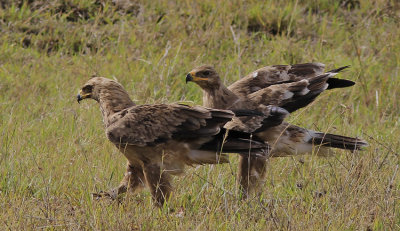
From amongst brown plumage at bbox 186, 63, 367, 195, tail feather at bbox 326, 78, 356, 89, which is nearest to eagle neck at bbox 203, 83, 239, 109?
brown plumage at bbox 186, 63, 367, 195

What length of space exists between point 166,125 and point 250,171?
0.93 metres

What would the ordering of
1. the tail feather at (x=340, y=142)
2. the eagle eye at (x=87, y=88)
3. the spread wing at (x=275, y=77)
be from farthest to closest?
the spread wing at (x=275, y=77) < the tail feather at (x=340, y=142) < the eagle eye at (x=87, y=88)

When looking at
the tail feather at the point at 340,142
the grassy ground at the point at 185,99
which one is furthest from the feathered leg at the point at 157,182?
the tail feather at the point at 340,142

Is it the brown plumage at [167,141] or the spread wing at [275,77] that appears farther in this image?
the spread wing at [275,77]

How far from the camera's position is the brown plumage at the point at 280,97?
624 centimetres

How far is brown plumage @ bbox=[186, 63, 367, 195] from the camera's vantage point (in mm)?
6238

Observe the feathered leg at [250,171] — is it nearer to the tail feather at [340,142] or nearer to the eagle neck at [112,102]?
the tail feather at [340,142]

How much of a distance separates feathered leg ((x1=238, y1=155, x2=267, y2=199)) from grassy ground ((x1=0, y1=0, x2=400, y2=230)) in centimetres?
10

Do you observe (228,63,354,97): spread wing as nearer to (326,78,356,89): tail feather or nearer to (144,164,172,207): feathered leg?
(326,78,356,89): tail feather

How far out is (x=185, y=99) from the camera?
8.06 m

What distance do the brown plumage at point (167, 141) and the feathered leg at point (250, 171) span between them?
0.32 meters

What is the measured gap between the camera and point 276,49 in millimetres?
9211

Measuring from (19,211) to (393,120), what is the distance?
4.52m

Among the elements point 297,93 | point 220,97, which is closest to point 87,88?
point 220,97
